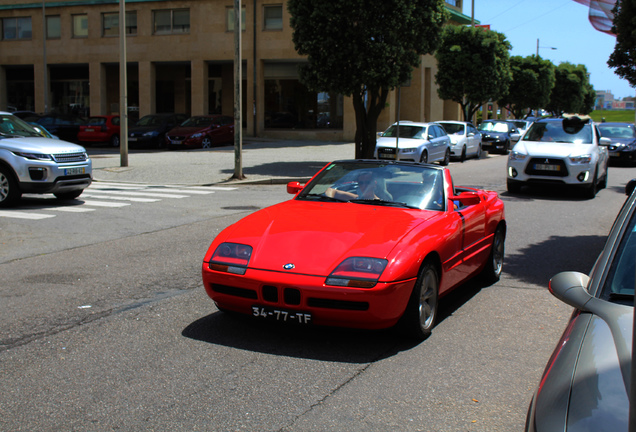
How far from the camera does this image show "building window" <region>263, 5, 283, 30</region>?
125ft

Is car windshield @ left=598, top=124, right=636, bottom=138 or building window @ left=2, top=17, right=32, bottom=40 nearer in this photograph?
car windshield @ left=598, top=124, right=636, bottom=138

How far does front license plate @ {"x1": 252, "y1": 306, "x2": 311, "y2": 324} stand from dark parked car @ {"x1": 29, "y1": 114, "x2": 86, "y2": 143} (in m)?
29.6

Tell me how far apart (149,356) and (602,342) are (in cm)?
326

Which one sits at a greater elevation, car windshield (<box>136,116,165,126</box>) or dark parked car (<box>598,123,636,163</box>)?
car windshield (<box>136,116,165,126</box>)

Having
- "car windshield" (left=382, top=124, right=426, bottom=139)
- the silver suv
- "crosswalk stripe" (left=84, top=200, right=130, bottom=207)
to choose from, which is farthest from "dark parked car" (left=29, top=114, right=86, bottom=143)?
"crosswalk stripe" (left=84, top=200, right=130, bottom=207)

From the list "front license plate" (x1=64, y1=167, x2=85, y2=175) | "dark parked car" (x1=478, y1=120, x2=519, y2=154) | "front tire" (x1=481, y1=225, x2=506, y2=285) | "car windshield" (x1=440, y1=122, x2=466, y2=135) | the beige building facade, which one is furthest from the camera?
the beige building facade

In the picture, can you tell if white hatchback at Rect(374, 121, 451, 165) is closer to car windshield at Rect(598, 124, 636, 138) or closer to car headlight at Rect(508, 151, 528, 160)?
car headlight at Rect(508, 151, 528, 160)

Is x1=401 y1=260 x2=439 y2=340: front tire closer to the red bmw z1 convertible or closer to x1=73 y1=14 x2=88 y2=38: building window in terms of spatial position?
the red bmw z1 convertible

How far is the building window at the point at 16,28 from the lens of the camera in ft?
144

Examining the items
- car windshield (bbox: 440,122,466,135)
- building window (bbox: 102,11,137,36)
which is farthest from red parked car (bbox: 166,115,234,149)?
building window (bbox: 102,11,137,36)

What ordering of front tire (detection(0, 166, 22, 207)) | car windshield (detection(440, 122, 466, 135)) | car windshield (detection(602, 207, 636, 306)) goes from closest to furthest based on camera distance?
car windshield (detection(602, 207, 636, 306)) < front tire (detection(0, 166, 22, 207)) < car windshield (detection(440, 122, 466, 135))

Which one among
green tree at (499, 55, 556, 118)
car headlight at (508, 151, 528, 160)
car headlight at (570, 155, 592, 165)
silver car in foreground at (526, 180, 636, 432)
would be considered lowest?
silver car in foreground at (526, 180, 636, 432)

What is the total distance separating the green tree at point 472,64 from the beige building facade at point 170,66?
525 cm

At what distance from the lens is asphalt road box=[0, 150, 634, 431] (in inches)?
150
